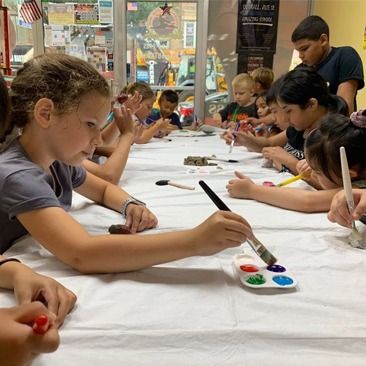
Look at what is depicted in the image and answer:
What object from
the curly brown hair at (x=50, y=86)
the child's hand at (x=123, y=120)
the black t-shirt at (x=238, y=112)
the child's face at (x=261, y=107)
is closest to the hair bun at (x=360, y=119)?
the curly brown hair at (x=50, y=86)

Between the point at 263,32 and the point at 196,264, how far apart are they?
3346 millimetres

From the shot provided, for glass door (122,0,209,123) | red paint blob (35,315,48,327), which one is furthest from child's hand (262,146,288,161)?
glass door (122,0,209,123)

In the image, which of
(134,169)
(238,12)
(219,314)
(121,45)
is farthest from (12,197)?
(238,12)

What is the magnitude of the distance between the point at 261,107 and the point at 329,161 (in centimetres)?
196

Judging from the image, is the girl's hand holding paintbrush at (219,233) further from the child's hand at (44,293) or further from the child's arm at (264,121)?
the child's arm at (264,121)

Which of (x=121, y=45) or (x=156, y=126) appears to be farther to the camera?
(x=121, y=45)

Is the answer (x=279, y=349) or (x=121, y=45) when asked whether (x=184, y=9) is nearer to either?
(x=121, y=45)

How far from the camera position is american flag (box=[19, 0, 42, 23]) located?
118 inches

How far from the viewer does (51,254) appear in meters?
0.67

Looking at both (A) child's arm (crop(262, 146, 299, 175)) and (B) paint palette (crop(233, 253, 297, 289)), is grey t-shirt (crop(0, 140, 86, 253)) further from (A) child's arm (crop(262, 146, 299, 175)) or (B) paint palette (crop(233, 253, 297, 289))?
(A) child's arm (crop(262, 146, 299, 175))

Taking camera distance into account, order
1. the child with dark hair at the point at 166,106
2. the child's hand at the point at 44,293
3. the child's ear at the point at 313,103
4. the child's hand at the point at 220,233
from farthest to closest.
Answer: the child with dark hair at the point at 166,106
the child's ear at the point at 313,103
the child's hand at the point at 220,233
the child's hand at the point at 44,293

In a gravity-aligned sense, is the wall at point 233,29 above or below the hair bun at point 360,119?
above

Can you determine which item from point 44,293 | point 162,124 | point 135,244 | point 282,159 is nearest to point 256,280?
point 135,244

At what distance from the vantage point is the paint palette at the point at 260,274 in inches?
22.6
